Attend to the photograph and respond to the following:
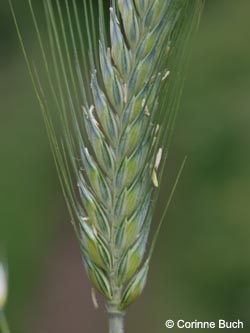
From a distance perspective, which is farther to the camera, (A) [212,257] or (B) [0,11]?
(B) [0,11]

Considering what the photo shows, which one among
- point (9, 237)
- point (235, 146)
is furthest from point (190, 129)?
point (9, 237)

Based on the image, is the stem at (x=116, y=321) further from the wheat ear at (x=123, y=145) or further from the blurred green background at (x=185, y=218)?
the blurred green background at (x=185, y=218)

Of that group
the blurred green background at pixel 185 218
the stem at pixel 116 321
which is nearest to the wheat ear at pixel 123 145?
the stem at pixel 116 321

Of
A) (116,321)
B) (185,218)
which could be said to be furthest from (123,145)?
(185,218)

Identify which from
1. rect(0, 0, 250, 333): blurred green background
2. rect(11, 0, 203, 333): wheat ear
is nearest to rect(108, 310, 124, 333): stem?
rect(11, 0, 203, 333): wheat ear

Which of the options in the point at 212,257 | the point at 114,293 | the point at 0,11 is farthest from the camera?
the point at 0,11

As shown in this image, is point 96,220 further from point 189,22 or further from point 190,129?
point 190,129
